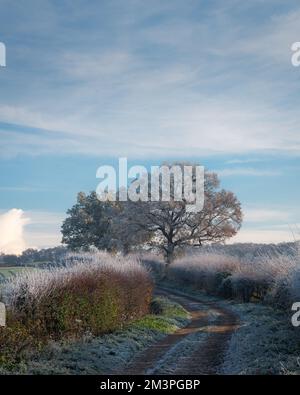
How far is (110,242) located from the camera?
6372 centimetres

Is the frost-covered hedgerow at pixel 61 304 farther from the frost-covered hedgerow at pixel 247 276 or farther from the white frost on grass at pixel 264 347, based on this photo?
the frost-covered hedgerow at pixel 247 276

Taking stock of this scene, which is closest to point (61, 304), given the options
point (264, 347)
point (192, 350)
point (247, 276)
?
point (192, 350)

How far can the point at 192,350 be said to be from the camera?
15.9 meters

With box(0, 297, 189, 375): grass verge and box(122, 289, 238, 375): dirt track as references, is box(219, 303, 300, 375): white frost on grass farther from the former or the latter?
box(0, 297, 189, 375): grass verge

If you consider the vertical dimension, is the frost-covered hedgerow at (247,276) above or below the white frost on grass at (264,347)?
above

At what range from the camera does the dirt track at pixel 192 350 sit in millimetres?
13156

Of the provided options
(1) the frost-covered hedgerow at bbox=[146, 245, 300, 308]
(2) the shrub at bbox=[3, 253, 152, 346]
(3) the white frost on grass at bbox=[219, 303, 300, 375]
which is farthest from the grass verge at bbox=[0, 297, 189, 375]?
(1) the frost-covered hedgerow at bbox=[146, 245, 300, 308]

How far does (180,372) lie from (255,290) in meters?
18.0

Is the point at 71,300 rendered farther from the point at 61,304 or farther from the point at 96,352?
the point at 96,352

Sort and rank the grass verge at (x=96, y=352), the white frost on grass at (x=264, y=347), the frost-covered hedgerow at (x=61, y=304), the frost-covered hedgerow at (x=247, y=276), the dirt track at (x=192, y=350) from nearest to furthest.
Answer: the white frost on grass at (x=264, y=347) < the grass verge at (x=96, y=352) < the dirt track at (x=192, y=350) < the frost-covered hedgerow at (x=61, y=304) < the frost-covered hedgerow at (x=247, y=276)

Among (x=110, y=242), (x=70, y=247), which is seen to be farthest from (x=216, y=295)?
(x=70, y=247)

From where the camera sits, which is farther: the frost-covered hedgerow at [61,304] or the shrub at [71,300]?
the shrub at [71,300]

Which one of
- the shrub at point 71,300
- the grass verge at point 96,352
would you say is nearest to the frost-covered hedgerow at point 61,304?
the shrub at point 71,300
